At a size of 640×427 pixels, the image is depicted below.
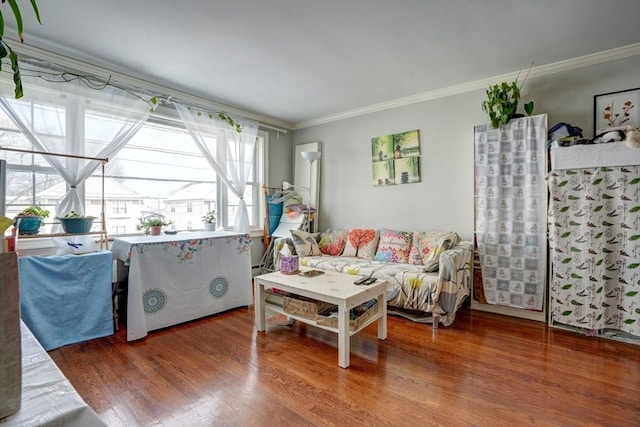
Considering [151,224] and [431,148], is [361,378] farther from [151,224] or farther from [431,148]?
[431,148]

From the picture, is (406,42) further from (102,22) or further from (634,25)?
(102,22)

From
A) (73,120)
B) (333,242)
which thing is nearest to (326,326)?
(333,242)

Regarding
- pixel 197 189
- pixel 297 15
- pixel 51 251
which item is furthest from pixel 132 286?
pixel 297 15

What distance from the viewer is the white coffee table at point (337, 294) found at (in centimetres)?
215

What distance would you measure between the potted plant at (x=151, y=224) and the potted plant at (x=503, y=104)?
3.54 meters

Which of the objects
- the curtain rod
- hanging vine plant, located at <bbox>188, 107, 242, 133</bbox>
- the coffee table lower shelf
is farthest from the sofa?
the curtain rod

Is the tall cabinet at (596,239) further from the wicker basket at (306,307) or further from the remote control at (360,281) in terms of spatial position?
the wicker basket at (306,307)

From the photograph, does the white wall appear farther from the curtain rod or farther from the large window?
the large window

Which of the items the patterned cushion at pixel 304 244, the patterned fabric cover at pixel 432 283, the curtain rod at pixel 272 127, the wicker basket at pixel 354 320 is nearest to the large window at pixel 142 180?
the curtain rod at pixel 272 127

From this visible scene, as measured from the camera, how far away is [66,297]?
2393mm

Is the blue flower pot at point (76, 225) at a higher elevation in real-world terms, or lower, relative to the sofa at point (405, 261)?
higher

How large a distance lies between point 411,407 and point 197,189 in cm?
340

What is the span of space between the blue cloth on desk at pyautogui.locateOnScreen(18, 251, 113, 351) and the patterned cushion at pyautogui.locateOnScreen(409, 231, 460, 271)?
9.59 feet

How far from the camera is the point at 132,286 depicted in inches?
101
